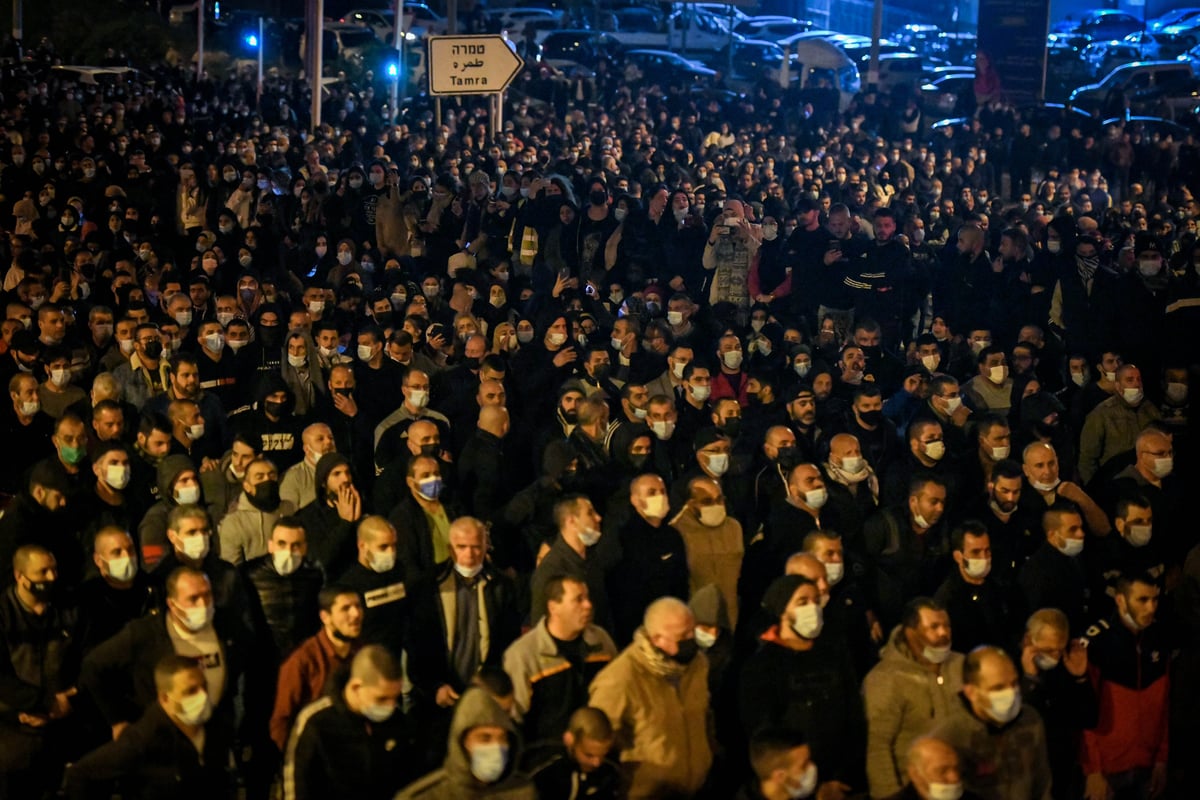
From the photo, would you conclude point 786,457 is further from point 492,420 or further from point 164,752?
point 164,752

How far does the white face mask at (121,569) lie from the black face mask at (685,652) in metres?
2.47

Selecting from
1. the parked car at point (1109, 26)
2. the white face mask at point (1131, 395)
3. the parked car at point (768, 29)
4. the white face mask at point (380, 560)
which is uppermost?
the parked car at point (1109, 26)

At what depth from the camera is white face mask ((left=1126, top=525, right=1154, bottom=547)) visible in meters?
8.41

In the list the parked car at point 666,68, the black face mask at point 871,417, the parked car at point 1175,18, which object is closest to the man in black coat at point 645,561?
the black face mask at point 871,417

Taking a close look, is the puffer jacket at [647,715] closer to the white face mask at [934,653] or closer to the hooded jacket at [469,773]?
the hooded jacket at [469,773]

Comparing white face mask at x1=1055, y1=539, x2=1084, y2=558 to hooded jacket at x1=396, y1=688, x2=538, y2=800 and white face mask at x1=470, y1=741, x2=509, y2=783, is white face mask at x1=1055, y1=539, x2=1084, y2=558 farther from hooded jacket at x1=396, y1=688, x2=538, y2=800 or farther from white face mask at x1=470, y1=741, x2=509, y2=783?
white face mask at x1=470, y1=741, x2=509, y2=783

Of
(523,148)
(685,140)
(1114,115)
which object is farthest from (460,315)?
(1114,115)

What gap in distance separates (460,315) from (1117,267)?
5.72m

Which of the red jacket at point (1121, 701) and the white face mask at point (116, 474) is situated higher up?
the white face mask at point (116, 474)

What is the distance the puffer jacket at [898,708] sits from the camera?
6531mm

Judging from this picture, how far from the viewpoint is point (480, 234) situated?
677 inches

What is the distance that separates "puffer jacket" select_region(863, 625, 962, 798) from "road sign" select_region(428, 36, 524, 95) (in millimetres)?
12908

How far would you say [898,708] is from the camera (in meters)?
6.59

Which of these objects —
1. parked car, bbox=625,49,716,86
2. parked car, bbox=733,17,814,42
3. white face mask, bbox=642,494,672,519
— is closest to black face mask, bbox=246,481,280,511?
white face mask, bbox=642,494,672,519
